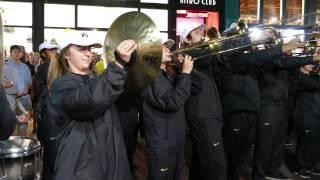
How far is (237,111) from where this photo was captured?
606 centimetres

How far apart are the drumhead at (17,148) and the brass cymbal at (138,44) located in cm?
140

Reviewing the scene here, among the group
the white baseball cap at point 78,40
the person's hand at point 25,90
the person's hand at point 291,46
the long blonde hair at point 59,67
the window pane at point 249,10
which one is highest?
the window pane at point 249,10

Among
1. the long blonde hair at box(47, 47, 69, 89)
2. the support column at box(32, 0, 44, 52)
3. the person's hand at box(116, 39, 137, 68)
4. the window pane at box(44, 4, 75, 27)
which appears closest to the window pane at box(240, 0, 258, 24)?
the window pane at box(44, 4, 75, 27)

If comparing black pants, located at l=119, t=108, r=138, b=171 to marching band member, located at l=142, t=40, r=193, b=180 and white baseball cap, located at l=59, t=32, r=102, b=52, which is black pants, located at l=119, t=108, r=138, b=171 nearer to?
marching band member, located at l=142, t=40, r=193, b=180

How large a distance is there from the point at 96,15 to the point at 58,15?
3.73 feet

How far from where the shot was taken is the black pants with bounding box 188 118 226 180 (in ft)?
16.6

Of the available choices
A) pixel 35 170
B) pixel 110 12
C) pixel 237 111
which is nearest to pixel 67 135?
pixel 35 170

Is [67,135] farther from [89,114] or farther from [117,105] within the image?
[117,105]

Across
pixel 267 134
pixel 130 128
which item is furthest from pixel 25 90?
pixel 267 134

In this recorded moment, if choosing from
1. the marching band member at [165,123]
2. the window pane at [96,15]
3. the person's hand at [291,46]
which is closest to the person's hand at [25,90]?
the marching band member at [165,123]

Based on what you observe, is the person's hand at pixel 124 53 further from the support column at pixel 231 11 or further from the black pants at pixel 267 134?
the support column at pixel 231 11

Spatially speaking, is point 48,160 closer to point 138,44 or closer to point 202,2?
point 138,44

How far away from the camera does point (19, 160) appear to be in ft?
13.4

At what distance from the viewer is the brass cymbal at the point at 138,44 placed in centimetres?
323
